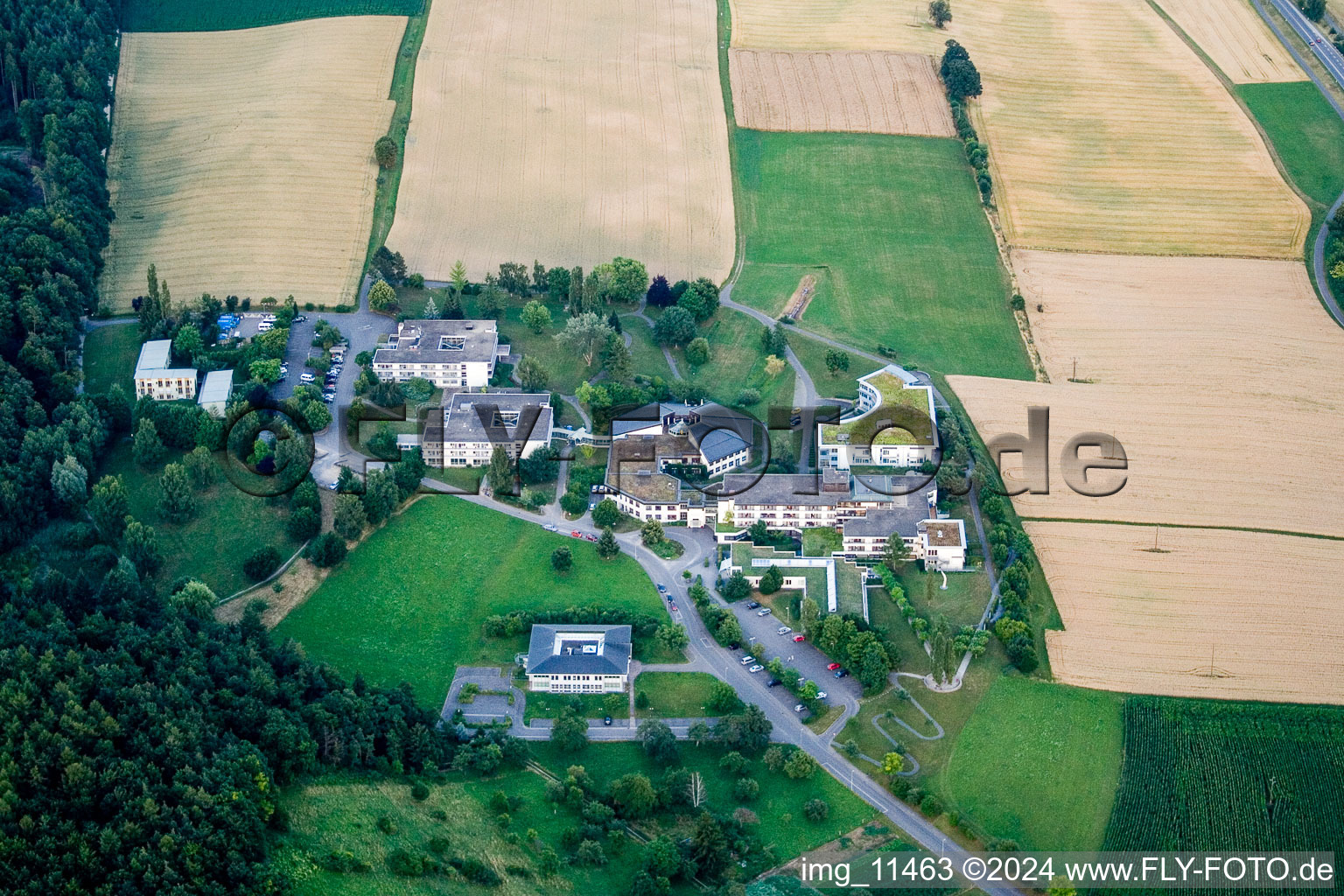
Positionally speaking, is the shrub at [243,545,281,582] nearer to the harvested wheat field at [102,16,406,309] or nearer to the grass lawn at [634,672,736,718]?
the grass lawn at [634,672,736,718]

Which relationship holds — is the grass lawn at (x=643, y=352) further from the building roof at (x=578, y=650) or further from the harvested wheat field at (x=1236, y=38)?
the harvested wheat field at (x=1236, y=38)

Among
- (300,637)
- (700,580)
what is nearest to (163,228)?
(300,637)

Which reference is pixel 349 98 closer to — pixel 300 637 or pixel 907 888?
pixel 300 637

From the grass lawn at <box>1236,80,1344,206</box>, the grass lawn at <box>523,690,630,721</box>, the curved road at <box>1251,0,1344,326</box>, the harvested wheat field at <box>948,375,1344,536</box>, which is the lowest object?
the grass lawn at <box>523,690,630,721</box>

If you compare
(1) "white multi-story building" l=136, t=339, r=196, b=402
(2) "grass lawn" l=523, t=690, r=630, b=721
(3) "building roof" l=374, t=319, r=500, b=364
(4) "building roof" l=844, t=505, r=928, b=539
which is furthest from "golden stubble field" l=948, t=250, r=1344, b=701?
(1) "white multi-story building" l=136, t=339, r=196, b=402

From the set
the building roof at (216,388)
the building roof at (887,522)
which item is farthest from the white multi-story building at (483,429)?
the building roof at (887,522)

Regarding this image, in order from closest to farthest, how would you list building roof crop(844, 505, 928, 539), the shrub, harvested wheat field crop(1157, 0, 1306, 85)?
the shrub
building roof crop(844, 505, 928, 539)
harvested wheat field crop(1157, 0, 1306, 85)
